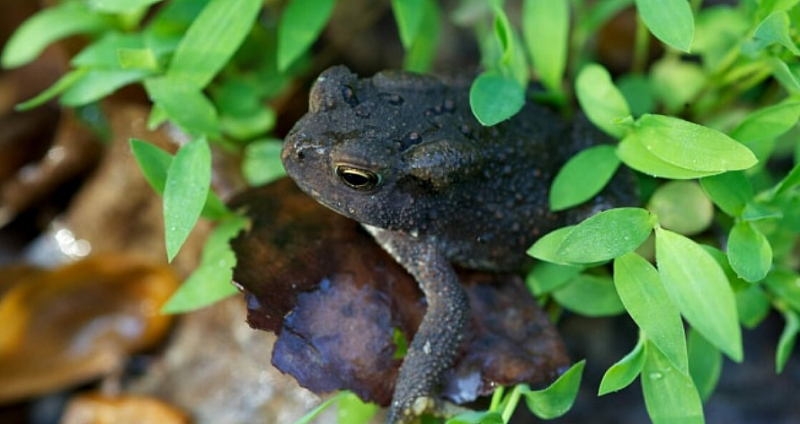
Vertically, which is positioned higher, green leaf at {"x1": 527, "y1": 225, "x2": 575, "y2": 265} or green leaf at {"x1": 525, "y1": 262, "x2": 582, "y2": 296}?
green leaf at {"x1": 527, "y1": 225, "x2": 575, "y2": 265}

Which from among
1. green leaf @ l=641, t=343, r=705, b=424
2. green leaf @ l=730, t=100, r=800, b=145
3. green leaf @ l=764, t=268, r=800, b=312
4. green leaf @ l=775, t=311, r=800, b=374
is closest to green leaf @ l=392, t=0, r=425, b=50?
green leaf @ l=730, t=100, r=800, b=145

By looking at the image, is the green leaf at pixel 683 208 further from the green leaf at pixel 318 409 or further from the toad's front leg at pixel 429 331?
the green leaf at pixel 318 409

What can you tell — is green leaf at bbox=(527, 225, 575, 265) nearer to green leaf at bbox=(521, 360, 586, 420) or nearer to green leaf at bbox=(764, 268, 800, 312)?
green leaf at bbox=(521, 360, 586, 420)

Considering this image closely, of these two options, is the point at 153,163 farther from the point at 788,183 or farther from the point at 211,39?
the point at 788,183

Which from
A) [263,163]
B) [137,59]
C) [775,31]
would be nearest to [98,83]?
Answer: [137,59]

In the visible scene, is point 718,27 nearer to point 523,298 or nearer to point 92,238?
point 523,298

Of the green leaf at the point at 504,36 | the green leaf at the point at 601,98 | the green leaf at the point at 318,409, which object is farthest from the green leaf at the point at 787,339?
the green leaf at the point at 318,409

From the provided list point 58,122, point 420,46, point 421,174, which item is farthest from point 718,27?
point 58,122
